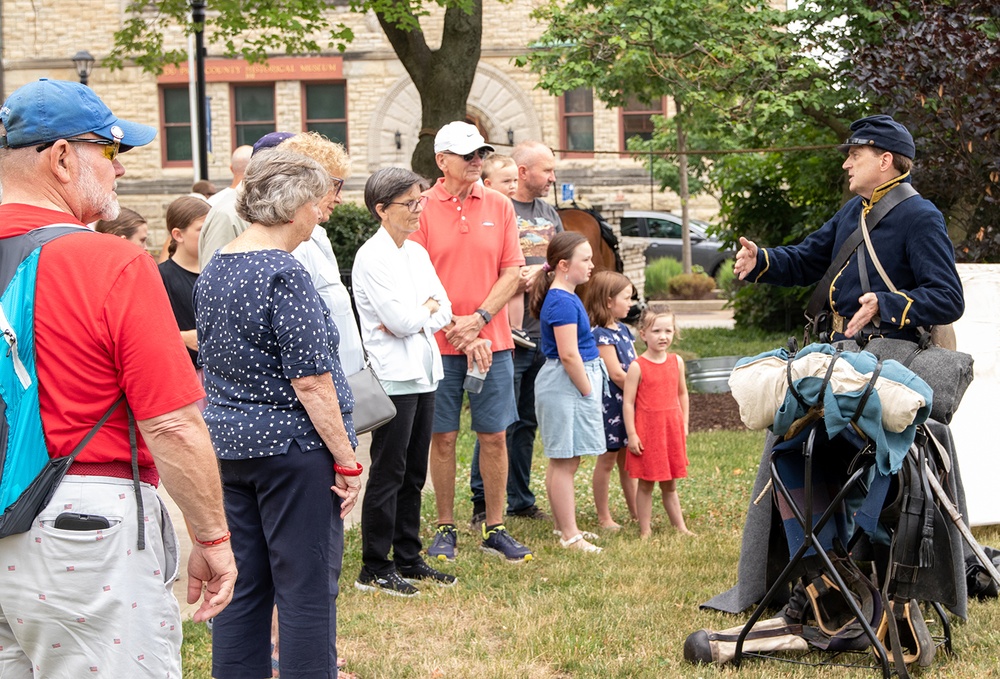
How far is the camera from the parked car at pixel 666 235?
87.3 ft

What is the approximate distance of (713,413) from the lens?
10633mm

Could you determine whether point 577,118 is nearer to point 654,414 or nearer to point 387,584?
point 654,414

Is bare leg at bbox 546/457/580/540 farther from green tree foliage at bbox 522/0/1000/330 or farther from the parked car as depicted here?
the parked car

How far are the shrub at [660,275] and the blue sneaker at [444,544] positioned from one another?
703 inches

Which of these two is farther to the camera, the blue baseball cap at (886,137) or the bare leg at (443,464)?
the bare leg at (443,464)

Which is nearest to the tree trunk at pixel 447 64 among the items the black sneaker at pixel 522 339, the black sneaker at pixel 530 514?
the black sneaker at pixel 522 339

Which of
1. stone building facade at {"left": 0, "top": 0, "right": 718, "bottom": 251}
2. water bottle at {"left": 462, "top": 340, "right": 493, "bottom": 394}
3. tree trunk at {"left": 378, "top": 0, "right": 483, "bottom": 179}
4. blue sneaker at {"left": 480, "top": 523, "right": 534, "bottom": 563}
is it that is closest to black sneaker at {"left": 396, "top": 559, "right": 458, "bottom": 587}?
blue sneaker at {"left": 480, "top": 523, "right": 534, "bottom": 563}

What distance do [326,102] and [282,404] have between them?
27.2 m

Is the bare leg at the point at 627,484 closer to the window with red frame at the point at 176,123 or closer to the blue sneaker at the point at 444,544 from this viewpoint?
the blue sneaker at the point at 444,544

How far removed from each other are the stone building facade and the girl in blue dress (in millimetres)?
22086

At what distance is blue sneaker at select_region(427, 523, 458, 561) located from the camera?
5.93 meters

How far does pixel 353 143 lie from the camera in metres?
29.1

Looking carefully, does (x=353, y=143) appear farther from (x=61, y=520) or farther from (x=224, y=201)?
(x=61, y=520)

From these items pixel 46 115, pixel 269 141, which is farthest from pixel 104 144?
pixel 269 141
